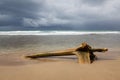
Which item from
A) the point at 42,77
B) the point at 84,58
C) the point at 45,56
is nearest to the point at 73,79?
the point at 42,77

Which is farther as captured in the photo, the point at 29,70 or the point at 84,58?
the point at 84,58

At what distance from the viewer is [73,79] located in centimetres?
587

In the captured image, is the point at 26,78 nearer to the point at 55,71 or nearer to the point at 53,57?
the point at 55,71

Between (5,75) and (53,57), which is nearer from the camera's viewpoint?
(5,75)

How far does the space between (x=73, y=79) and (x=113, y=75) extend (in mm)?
1293

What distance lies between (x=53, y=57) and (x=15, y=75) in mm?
4408

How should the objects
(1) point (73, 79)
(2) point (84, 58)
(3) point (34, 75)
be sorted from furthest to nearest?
(2) point (84, 58) → (3) point (34, 75) → (1) point (73, 79)

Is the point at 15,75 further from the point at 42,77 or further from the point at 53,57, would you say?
the point at 53,57

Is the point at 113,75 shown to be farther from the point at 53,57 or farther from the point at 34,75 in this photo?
the point at 53,57

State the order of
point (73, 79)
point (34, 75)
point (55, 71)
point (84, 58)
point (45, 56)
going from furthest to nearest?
point (45, 56)
point (84, 58)
point (55, 71)
point (34, 75)
point (73, 79)

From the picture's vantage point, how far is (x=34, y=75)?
6297mm

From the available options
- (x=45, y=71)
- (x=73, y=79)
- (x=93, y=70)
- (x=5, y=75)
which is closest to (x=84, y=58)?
(x=93, y=70)

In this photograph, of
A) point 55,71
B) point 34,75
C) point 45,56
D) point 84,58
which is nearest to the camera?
point 34,75

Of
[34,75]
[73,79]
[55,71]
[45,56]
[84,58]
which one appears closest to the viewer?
[73,79]
